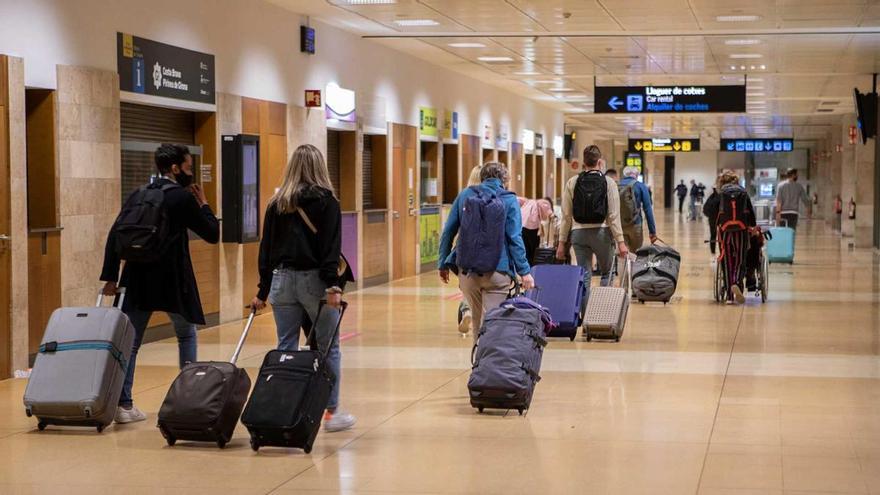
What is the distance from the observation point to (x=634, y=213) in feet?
46.6

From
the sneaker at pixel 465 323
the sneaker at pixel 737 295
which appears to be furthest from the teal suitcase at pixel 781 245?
the sneaker at pixel 465 323

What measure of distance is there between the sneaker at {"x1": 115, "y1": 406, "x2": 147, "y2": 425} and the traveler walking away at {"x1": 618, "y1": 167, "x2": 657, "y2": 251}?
24.6 feet

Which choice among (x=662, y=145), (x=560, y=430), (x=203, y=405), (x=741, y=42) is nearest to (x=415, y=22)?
(x=741, y=42)

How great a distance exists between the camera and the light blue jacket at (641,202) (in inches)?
550

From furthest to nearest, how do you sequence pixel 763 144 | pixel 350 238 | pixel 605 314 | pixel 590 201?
pixel 763 144, pixel 350 238, pixel 590 201, pixel 605 314

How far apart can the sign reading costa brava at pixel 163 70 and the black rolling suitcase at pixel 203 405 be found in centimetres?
512

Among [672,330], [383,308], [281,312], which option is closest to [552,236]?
[383,308]

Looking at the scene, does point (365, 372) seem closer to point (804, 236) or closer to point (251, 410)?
point (251, 410)

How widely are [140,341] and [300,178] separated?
146 cm

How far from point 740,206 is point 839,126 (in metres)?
29.6

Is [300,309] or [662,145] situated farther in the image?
[662,145]

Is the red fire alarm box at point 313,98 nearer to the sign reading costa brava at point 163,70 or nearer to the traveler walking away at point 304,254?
the sign reading costa brava at point 163,70

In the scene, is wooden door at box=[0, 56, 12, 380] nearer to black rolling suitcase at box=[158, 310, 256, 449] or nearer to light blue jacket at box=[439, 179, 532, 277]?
black rolling suitcase at box=[158, 310, 256, 449]

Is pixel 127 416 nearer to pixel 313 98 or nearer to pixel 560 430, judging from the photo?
pixel 560 430
